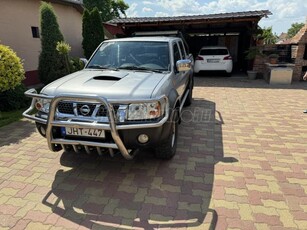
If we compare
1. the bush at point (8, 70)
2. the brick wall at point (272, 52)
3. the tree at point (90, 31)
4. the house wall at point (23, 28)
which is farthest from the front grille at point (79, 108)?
the brick wall at point (272, 52)

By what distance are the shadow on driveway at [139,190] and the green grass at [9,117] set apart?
7.99 feet

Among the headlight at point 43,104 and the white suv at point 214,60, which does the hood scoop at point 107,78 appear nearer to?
the headlight at point 43,104

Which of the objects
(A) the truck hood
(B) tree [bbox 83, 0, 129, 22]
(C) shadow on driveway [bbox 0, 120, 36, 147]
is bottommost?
(C) shadow on driveway [bbox 0, 120, 36, 147]

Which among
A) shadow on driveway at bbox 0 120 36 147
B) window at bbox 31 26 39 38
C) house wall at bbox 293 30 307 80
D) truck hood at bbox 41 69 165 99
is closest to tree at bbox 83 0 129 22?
window at bbox 31 26 39 38

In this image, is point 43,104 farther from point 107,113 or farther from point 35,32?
point 35,32

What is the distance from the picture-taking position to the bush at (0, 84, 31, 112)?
6332 mm

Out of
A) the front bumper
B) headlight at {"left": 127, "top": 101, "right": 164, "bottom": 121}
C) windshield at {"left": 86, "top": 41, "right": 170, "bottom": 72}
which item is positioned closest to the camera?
the front bumper

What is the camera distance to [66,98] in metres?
2.73

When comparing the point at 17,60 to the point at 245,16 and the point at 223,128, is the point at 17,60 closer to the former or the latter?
the point at 223,128

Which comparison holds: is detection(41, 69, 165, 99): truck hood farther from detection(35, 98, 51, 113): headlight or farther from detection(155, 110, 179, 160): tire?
detection(155, 110, 179, 160): tire

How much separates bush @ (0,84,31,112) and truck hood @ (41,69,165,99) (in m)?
3.73

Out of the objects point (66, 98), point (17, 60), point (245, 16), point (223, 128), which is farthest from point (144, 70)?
point (245, 16)

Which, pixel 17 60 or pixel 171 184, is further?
pixel 17 60

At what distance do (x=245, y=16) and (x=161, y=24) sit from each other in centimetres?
402
